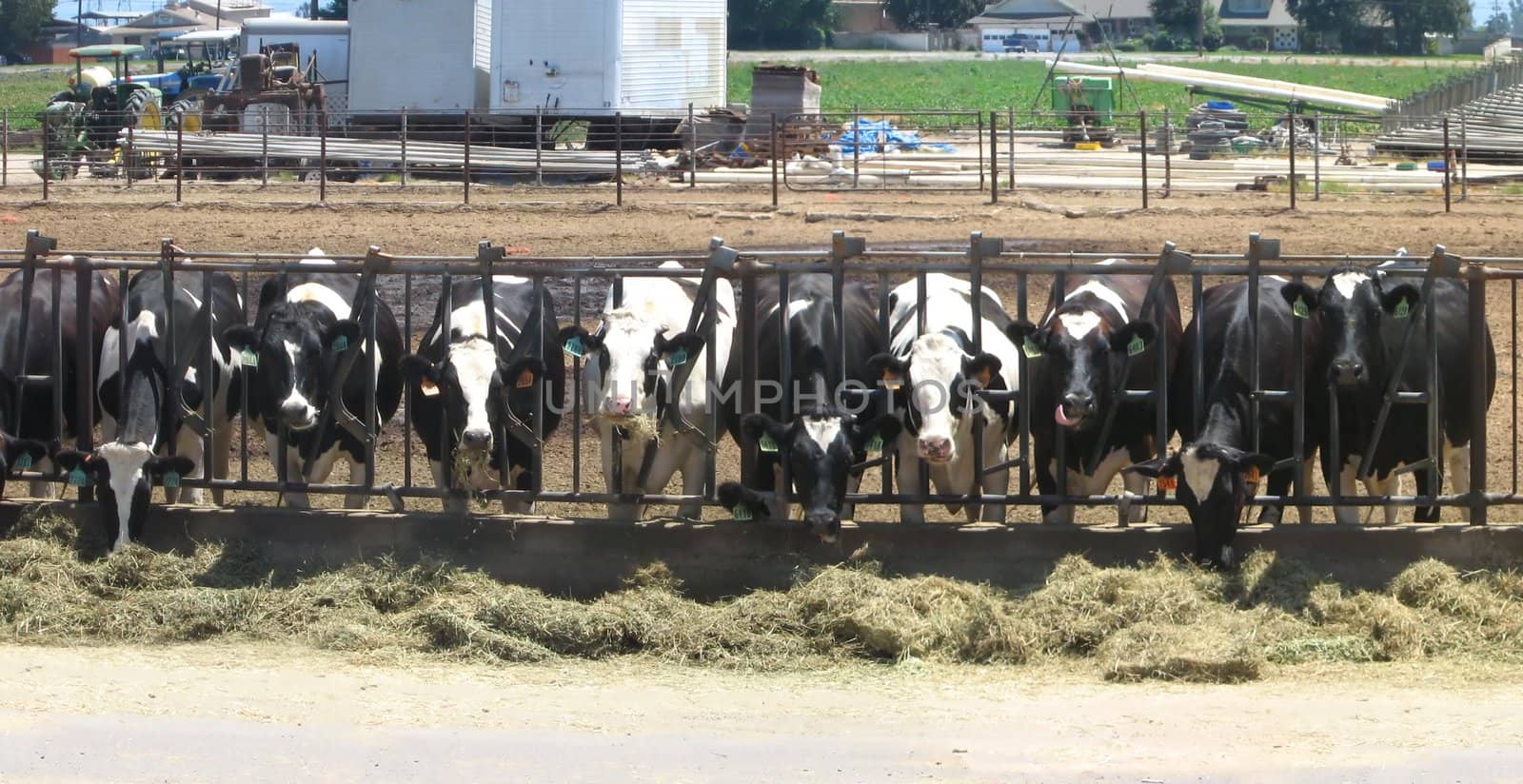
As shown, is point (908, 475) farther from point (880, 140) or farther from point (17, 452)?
point (880, 140)

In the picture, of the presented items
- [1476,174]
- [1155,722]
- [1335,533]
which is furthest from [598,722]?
[1476,174]

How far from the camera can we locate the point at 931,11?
4985 inches

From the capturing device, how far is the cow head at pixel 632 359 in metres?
8.51

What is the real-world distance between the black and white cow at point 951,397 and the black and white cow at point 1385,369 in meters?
1.58

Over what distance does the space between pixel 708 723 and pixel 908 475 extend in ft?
8.49

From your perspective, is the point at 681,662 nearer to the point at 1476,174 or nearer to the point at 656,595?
the point at 656,595

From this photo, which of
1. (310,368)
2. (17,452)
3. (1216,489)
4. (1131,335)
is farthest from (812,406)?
(17,452)

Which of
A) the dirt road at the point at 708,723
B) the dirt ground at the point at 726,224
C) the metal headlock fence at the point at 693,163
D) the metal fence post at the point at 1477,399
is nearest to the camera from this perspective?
the dirt road at the point at 708,723

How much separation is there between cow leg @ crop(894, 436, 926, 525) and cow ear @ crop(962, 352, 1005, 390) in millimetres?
482

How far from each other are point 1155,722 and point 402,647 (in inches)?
128

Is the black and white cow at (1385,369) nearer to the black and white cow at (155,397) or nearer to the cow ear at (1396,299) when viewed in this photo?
the cow ear at (1396,299)

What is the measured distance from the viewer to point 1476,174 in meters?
28.2

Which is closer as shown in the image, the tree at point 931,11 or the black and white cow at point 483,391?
the black and white cow at point 483,391

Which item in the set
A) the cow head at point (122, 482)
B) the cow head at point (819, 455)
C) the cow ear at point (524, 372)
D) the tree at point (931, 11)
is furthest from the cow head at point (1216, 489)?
the tree at point (931, 11)
